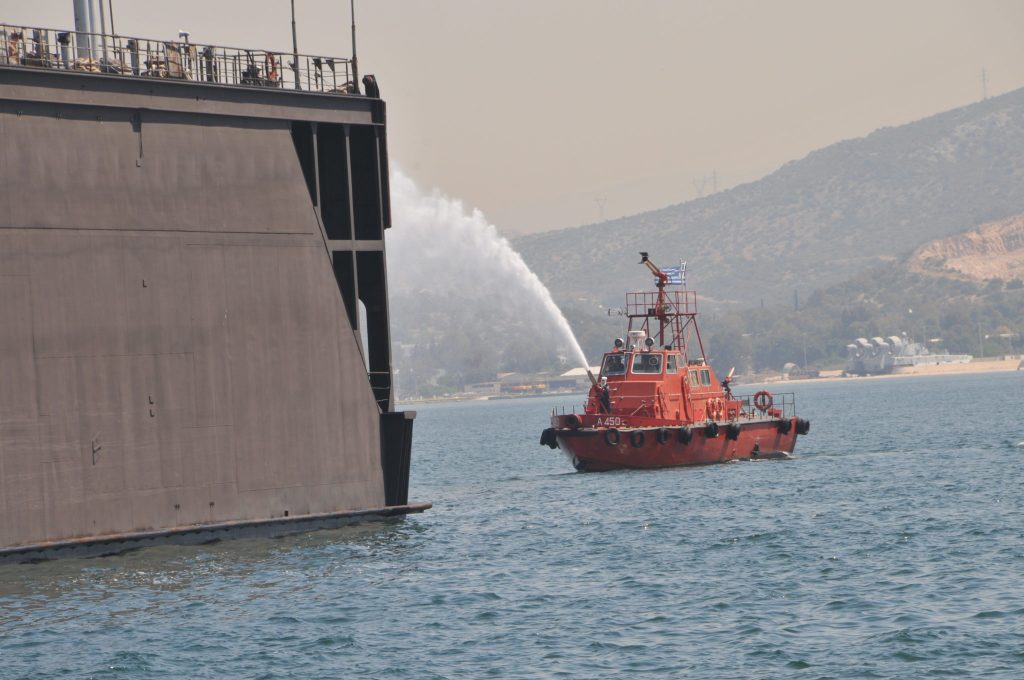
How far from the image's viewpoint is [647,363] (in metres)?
51.8

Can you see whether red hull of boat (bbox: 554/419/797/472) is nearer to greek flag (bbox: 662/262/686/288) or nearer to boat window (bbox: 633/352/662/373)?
boat window (bbox: 633/352/662/373)

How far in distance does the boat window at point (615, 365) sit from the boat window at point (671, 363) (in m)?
1.56

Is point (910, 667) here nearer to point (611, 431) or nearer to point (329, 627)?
point (329, 627)

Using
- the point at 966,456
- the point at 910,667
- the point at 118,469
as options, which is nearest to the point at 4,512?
the point at 118,469

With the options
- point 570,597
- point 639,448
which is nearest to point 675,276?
point 639,448

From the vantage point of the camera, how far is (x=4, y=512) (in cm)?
2552

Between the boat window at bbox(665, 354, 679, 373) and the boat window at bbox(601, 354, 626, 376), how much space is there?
1560mm

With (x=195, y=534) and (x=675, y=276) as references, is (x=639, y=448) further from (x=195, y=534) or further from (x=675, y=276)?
(x=195, y=534)

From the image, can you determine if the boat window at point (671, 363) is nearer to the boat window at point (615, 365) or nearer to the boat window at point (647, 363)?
the boat window at point (647, 363)

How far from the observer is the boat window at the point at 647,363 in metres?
51.7

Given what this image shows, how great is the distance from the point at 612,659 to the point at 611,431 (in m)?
29.9

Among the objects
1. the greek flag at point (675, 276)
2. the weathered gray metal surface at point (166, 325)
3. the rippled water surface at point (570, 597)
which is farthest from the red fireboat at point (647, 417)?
the weathered gray metal surface at point (166, 325)

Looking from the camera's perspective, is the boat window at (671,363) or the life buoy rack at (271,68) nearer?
the life buoy rack at (271,68)

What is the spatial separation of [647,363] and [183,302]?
2623 cm
